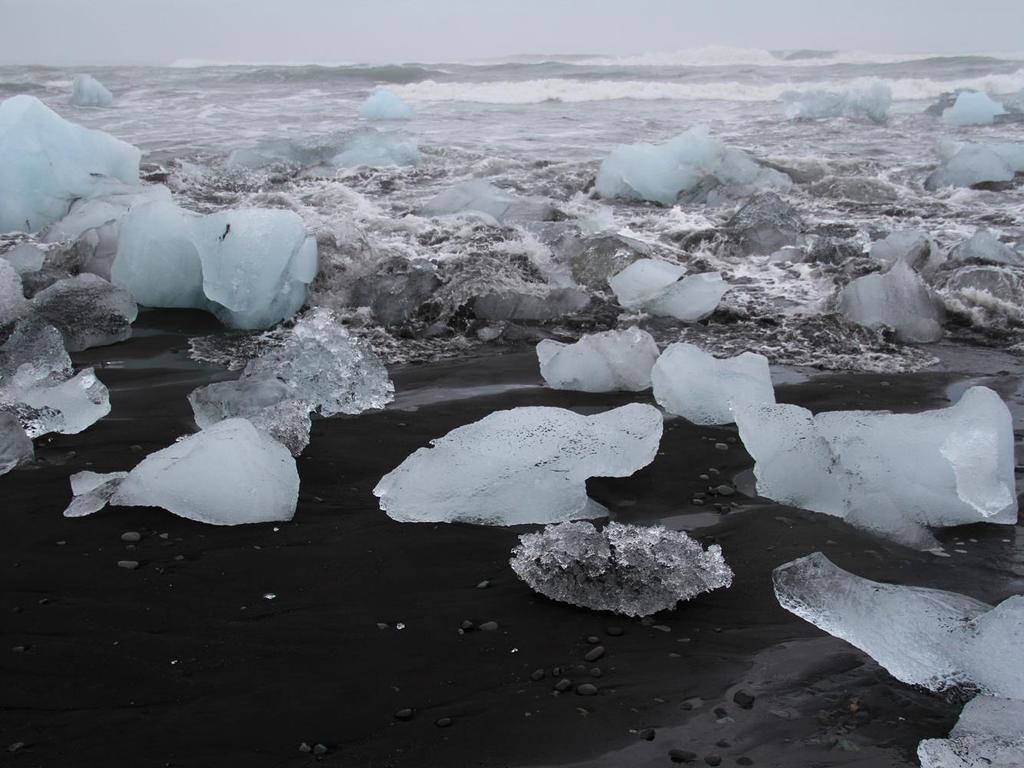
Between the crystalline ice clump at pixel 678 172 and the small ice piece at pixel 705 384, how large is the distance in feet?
14.2

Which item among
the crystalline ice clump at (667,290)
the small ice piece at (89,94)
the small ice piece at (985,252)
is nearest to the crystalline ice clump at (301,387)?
the crystalline ice clump at (667,290)

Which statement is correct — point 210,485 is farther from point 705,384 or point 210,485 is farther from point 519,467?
point 705,384

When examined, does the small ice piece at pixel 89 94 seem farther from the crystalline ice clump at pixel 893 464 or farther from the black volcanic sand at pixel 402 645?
the crystalline ice clump at pixel 893 464

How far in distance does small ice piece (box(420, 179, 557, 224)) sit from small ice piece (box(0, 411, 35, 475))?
12.3 ft

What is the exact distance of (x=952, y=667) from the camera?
1877 millimetres

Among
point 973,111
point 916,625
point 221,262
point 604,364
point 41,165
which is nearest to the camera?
point 916,625

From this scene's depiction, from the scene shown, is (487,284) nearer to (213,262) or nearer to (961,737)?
(213,262)

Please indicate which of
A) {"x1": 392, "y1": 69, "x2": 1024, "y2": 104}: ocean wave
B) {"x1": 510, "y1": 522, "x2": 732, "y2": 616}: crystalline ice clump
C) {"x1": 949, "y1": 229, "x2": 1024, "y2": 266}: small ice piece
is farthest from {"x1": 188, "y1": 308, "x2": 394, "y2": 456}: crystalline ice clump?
{"x1": 392, "y1": 69, "x2": 1024, "y2": 104}: ocean wave

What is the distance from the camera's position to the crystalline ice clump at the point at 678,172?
758 centimetres

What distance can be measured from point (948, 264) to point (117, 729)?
472 cm

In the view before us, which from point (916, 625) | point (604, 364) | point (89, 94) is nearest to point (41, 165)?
point (604, 364)

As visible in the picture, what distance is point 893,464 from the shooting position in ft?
8.69

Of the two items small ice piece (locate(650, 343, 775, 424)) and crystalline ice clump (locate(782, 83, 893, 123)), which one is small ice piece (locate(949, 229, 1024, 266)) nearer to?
small ice piece (locate(650, 343, 775, 424))

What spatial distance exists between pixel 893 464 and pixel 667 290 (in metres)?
2.01
